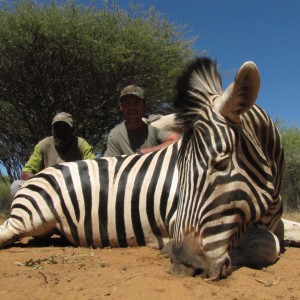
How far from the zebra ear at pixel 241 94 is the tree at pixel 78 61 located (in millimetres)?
7978

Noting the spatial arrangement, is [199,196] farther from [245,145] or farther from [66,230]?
[66,230]

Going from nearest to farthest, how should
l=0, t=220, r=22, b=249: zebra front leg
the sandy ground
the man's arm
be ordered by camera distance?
the sandy ground → l=0, t=220, r=22, b=249: zebra front leg → the man's arm

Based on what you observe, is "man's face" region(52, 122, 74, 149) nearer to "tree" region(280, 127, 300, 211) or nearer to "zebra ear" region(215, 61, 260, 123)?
"zebra ear" region(215, 61, 260, 123)

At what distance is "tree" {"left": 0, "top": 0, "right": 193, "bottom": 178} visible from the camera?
9.91 metres

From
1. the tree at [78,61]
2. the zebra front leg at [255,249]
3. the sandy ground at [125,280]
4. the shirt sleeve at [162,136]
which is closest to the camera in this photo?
the sandy ground at [125,280]

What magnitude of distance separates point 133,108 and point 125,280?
2.94 metres

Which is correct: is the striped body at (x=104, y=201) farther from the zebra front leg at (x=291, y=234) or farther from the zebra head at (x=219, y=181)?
the zebra front leg at (x=291, y=234)

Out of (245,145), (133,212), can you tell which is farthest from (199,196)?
(133,212)

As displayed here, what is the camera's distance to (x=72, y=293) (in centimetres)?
206

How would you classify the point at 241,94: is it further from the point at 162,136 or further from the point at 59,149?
the point at 59,149

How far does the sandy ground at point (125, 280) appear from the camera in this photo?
2006 mm

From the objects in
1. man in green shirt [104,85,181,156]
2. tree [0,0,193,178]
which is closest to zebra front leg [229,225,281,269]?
man in green shirt [104,85,181,156]

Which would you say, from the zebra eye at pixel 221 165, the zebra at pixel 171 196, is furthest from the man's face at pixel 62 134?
the zebra eye at pixel 221 165

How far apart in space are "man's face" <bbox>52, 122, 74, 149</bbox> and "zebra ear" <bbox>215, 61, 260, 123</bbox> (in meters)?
3.19
